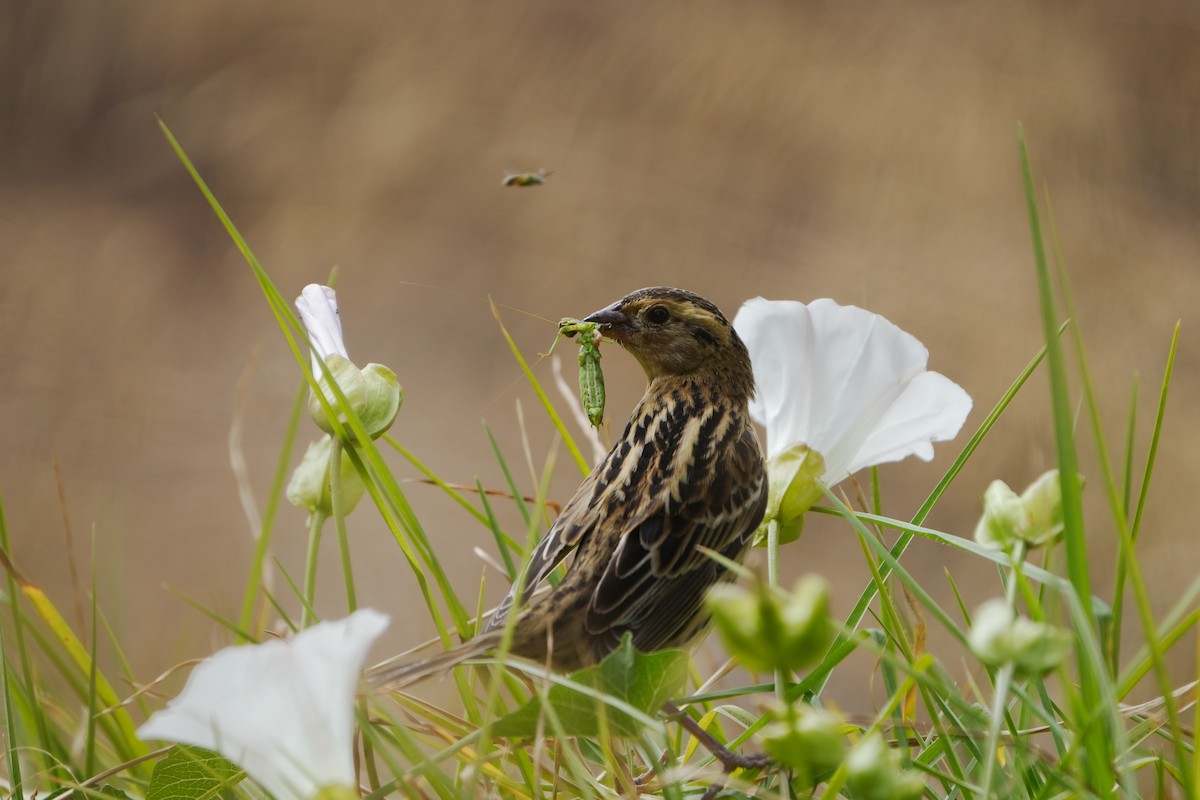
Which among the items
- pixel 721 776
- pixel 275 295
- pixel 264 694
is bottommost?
pixel 721 776

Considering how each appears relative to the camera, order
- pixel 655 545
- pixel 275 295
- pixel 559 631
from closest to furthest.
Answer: pixel 275 295 < pixel 559 631 < pixel 655 545

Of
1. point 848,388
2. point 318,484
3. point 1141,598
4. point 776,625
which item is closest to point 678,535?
point 848,388

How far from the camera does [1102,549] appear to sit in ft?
12.7

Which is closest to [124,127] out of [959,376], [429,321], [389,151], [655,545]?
[389,151]

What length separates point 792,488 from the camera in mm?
857

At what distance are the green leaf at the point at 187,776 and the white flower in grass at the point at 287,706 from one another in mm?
167

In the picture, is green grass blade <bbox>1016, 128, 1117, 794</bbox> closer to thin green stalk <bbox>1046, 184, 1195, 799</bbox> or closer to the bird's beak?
thin green stalk <bbox>1046, 184, 1195, 799</bbox>

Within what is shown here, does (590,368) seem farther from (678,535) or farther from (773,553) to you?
(773,553)

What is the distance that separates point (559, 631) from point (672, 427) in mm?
356

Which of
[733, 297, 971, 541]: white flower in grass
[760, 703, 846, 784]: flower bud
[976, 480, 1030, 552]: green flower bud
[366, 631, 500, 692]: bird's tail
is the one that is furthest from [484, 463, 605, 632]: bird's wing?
[760, 703, 846, 784]: flower bud

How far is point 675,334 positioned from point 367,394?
667 mm

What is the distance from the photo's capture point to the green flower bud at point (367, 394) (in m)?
0.79

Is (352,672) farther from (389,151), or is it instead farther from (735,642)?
(389,151)

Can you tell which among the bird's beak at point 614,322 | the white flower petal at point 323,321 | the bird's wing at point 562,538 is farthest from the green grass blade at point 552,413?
the bird's beak at point 614,322
